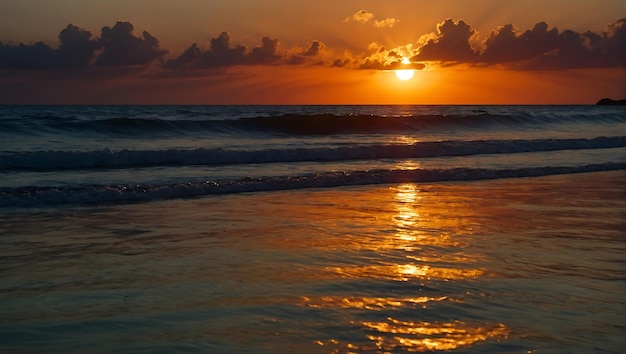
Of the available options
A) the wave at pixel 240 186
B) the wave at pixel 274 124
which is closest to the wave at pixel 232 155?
the wave at pixel 240 186

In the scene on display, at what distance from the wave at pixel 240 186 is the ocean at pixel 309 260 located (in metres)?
0.05

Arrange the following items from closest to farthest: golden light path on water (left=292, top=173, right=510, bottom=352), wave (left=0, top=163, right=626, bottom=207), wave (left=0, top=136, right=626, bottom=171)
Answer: golden light path on water (left=292, top=173, right=510, bottom=352), wave (left=0, top=163, right=626, bottom=207), wave (left=0, top=136, right=626, bottom=171)

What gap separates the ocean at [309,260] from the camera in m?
4.86

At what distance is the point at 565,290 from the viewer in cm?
603

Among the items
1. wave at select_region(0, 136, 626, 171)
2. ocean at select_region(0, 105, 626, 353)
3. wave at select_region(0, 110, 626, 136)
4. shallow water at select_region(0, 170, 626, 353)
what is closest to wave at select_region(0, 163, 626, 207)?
ocean at select_region(0, 105, 626, 353)

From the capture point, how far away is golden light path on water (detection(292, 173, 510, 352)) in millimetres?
4711

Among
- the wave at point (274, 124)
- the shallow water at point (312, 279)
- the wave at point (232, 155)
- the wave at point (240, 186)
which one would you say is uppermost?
the wave at point (274, 124)

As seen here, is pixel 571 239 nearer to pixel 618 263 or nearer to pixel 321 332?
pixel 618 263

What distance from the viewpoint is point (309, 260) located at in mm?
7133

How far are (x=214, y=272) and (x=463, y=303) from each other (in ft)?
7.72

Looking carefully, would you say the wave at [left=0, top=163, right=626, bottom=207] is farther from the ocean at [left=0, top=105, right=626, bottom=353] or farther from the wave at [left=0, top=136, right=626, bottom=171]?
the wave at [left=0, top=136, right=626, bottom=171]

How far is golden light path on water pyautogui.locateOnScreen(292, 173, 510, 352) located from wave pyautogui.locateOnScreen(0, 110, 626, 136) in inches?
828

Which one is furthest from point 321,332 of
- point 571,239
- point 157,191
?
point 157,191

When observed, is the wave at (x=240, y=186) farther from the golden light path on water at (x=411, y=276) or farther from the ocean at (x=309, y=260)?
the golden light path on water at (x=411, y=276)
